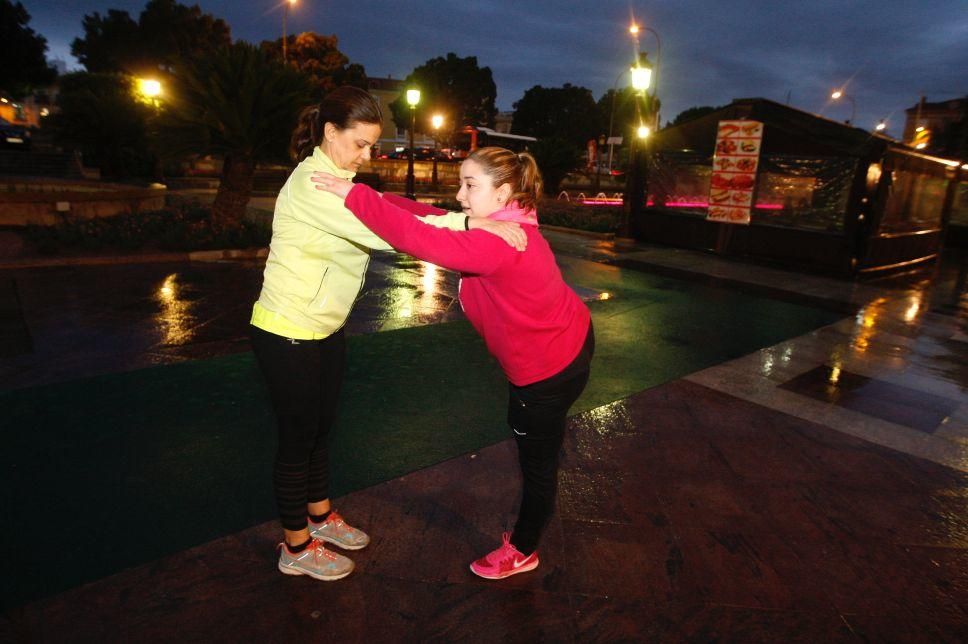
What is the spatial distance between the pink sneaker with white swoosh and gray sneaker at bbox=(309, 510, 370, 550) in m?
0.57

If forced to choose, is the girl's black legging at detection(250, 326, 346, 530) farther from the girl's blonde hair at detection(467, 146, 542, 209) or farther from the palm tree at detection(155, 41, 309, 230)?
the palm tree at detection(155, 41, 309, 230)

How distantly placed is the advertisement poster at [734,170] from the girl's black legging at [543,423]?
467 inches

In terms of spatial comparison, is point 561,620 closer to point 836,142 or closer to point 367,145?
point 367,145

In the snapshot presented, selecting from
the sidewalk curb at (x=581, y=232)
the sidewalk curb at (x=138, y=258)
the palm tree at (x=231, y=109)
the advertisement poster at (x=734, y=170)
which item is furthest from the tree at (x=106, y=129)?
the advertisement poster at (x=734, y=170)

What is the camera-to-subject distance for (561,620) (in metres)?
2.38

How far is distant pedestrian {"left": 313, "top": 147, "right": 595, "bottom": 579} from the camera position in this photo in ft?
5.84

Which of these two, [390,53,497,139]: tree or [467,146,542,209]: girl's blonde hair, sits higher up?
[390,53,497,139]: tree

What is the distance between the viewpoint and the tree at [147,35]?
153 feet

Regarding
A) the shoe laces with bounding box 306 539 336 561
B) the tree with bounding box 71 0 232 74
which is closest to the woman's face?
the shoe laces with bounding box 306 539 336 561

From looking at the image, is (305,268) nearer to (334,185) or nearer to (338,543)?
(334,185)

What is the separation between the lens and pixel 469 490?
10.8 ft

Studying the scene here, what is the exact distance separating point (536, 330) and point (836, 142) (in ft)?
39.1

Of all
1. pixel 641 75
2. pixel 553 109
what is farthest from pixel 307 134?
pixel 553 109

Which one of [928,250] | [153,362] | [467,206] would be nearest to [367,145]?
[467,206]
